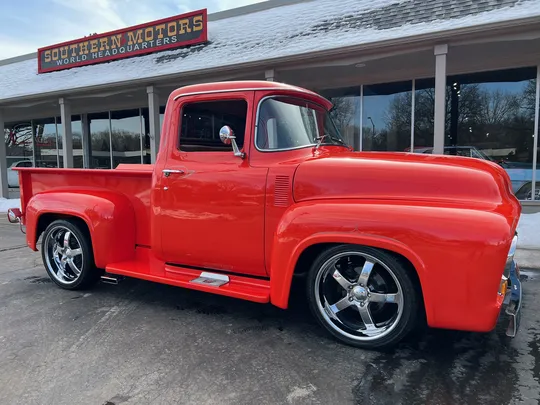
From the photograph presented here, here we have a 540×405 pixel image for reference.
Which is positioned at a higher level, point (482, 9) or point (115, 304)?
point (482, 9)

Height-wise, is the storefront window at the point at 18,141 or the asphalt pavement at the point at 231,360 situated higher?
the storefront window at the point at 18,141

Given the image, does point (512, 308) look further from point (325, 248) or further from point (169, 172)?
point (169, 172)

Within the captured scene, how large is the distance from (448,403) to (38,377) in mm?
2626

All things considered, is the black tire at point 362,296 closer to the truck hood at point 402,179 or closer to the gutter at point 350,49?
the truck hood at point 402,179

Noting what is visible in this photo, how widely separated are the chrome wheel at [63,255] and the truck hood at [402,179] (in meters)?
2.79

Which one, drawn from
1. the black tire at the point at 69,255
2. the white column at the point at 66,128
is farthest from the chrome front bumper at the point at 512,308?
the white column at the point at 66,128

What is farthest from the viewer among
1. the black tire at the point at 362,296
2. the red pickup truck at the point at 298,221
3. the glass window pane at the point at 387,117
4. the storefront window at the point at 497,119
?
the glass window pane at the point at 387,117

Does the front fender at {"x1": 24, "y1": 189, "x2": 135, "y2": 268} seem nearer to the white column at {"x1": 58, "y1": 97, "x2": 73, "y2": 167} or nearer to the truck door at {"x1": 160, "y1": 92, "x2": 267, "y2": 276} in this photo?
the truck door at {"x1": 160, "y1": 92, "x2": 267, "y2": 276}

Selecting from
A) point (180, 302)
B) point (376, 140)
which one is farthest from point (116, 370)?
point (376, 140)

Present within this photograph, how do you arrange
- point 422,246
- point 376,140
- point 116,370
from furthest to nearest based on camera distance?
1. point 376,140
2. point 116,370
3. point 422,246

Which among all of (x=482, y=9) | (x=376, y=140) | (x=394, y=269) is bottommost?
(x=394, y=269)

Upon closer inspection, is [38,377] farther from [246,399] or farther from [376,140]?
[376,140]

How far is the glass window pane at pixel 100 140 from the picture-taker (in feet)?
52.2

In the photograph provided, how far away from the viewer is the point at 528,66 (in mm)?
9086
